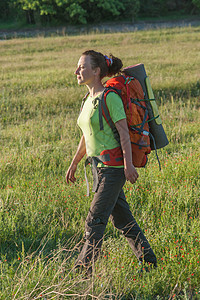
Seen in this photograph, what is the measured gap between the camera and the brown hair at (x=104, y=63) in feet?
9.52

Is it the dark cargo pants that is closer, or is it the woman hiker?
the woman hiker

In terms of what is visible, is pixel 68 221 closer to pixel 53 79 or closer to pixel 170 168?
pixel 170 168

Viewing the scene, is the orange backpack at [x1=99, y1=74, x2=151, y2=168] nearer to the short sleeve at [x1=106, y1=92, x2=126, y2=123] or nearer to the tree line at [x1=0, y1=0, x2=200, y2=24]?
the short sleeve at [x1=106, y1=92, x2=126, y2=123]

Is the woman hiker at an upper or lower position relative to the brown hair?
lower

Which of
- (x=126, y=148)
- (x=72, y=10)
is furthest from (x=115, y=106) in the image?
(x=72, y=10)

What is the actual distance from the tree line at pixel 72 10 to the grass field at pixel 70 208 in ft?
101

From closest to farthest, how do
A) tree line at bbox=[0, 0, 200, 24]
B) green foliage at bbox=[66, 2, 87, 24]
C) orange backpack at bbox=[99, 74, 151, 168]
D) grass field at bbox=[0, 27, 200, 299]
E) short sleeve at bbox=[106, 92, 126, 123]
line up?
short sleeve at bbox=[106, 92, 126, 123], orange backpack at bbox=[99, 74, 151, 168], grass field at bbox=[0, 27, 200, 299], green foliage at bbox=[66, 2, 87, 24], tree line at bbox=[0, 0, 200, 24]

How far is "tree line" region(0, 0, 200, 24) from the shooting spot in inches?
1522

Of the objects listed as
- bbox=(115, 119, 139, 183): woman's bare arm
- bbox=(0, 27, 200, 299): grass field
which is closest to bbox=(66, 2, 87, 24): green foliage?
bbox=(0, 27, 200, 299): grass field

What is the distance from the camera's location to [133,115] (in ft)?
9.43

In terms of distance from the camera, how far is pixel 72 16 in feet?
128

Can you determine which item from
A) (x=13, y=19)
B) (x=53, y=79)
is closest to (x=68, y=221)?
(x=53, y=79)

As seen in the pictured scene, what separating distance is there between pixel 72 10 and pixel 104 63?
38.9 meters

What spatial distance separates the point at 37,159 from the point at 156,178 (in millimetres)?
2062
